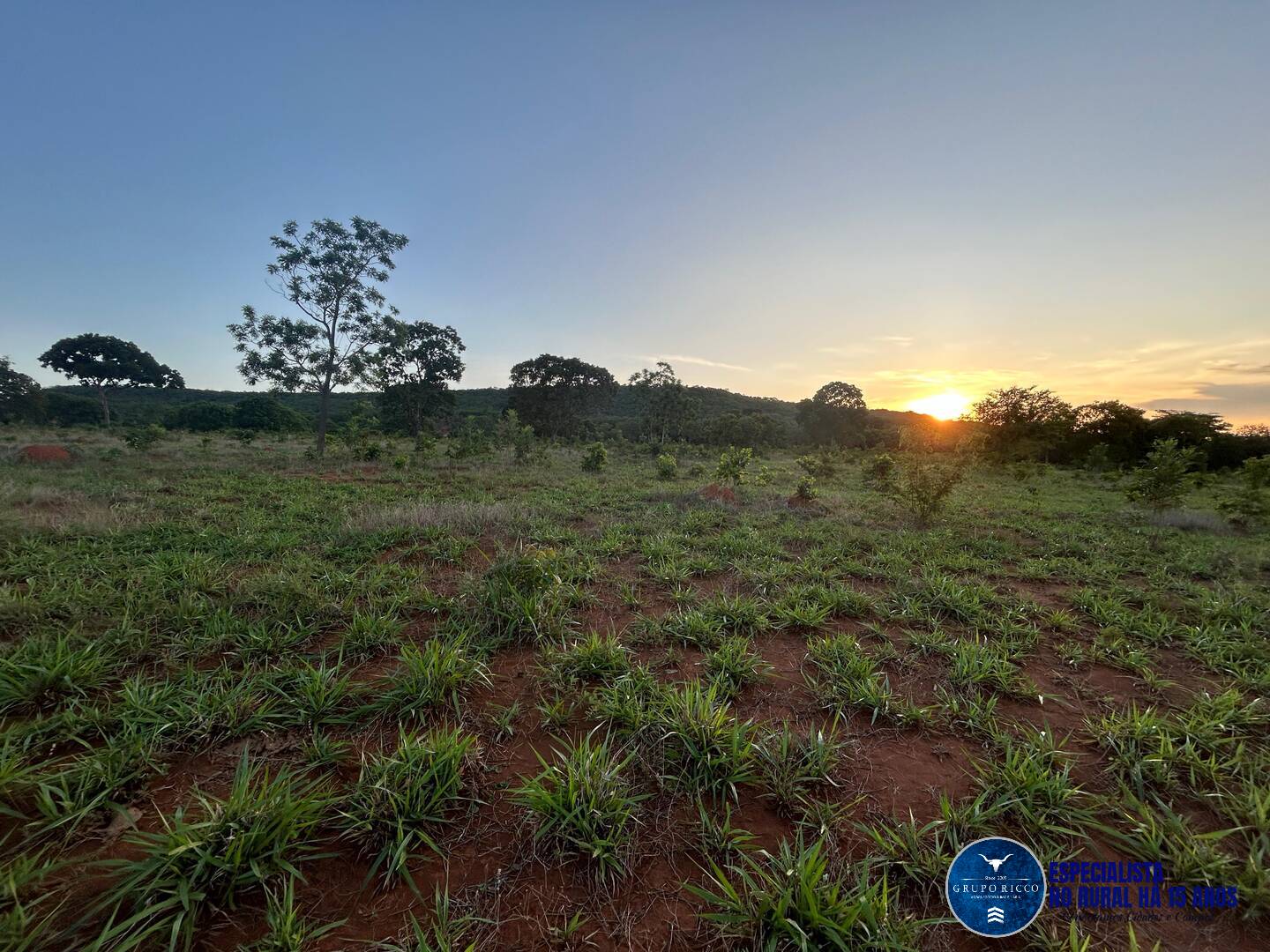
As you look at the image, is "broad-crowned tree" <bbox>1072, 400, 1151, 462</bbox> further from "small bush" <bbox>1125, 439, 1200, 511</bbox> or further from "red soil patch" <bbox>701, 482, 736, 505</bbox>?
"red soil patch" <bbox>701, 482, 736, 505</bbox>

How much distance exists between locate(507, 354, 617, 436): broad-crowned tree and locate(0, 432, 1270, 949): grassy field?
33520 mm

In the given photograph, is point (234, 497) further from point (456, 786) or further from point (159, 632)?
point (456, 786)

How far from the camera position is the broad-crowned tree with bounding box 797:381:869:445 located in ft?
138

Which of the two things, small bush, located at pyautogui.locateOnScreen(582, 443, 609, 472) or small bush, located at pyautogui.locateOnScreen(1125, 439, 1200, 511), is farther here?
small bush, located at pyautogui.locateOnScreen(582, 443, 609, 472)

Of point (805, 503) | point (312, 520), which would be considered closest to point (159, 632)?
point (312, 520)

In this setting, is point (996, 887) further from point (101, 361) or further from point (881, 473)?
point (101, 361)

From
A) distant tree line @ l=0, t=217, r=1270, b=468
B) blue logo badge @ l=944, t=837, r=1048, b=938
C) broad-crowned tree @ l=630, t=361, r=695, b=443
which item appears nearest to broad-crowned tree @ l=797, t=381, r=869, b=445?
distant tree line @ l=0, t=217, r=1270, b=468

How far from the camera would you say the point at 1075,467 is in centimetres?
2339

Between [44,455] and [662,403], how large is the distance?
31226mm

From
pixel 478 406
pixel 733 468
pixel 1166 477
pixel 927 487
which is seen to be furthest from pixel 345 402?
pixel 1166 477

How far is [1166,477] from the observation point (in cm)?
880

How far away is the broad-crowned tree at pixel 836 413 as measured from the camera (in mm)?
42000

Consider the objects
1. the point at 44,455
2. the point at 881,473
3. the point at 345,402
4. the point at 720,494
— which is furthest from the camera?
the point at 345,402

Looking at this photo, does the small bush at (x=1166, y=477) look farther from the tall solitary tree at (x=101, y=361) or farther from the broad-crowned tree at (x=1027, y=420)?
the tall solitary tree at (x=101, y=361)
